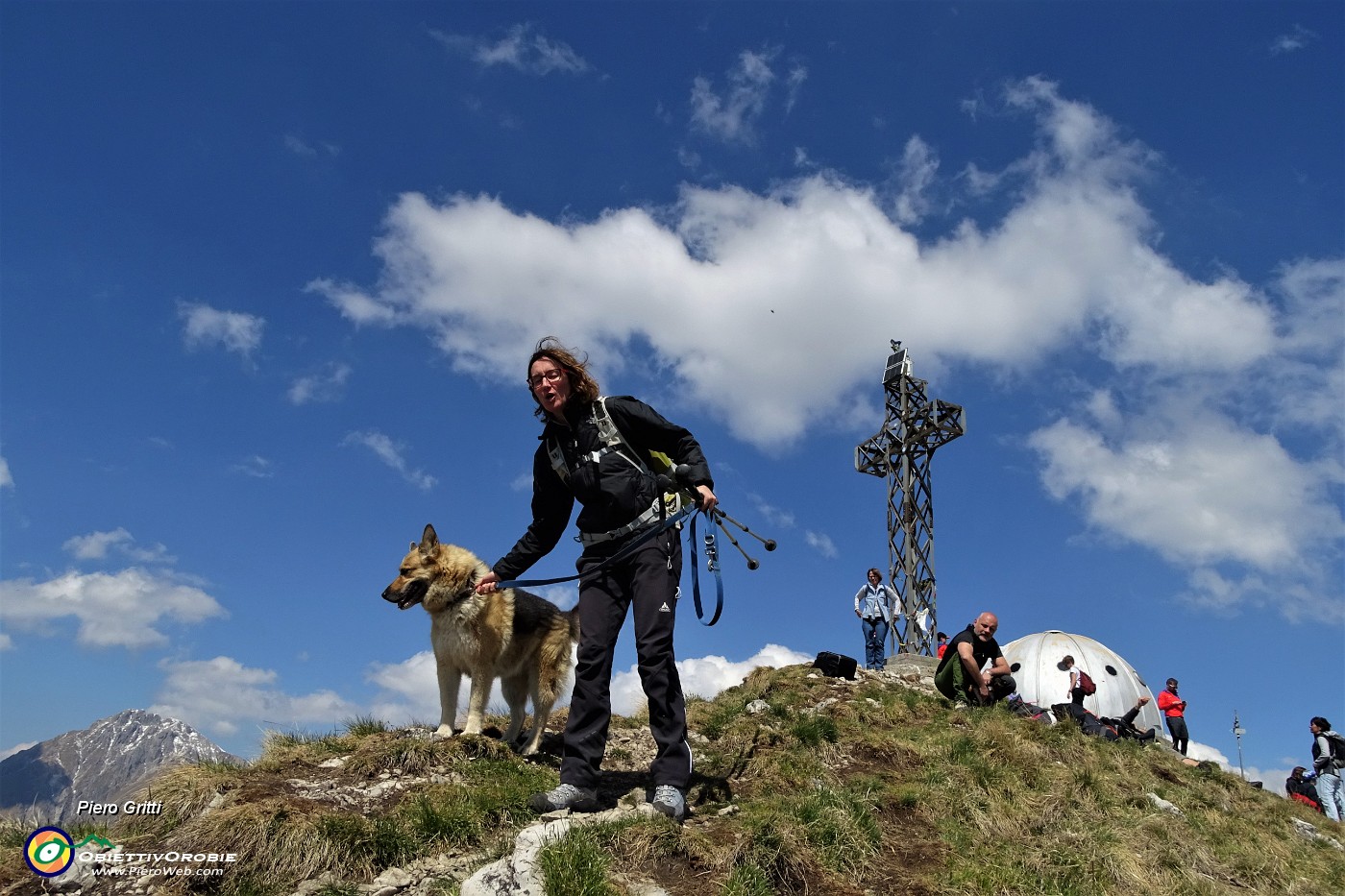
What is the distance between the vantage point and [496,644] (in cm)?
734

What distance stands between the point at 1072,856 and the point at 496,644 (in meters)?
A: 4.76

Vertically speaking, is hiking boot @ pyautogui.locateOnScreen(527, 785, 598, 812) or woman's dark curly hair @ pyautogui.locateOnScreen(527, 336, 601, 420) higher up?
woman's dark curly hair @ pyautogui.locateOnScreen(527, 336, 601, 420)

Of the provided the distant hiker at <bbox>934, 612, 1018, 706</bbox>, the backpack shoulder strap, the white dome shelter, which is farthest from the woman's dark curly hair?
the white dome shelter

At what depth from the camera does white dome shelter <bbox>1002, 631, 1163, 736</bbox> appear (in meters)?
23.8

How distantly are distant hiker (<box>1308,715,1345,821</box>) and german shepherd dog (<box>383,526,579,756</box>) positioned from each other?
48.9ft

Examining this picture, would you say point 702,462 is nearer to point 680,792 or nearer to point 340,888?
point 680,792

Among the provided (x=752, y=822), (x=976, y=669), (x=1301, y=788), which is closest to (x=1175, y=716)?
(x=1301, y=788)

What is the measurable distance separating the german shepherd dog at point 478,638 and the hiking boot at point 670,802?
80.5 inches

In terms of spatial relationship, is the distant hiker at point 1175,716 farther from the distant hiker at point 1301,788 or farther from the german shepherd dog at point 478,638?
the german shepherd dog at point 478,638

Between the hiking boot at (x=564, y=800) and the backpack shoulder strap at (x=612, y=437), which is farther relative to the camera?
the backpack shoulder strap at (x=612, y=437)

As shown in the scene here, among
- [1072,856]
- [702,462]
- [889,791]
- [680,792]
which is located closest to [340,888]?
[680,792]

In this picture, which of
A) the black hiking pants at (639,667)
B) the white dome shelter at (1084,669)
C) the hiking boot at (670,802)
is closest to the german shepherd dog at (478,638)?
the black hiking pants at (639,667)

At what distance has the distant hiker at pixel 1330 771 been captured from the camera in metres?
14.5

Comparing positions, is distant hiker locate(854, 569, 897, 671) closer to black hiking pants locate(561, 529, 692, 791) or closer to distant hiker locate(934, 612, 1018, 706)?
distant hiker locate(934, 612, 1018, 706)
